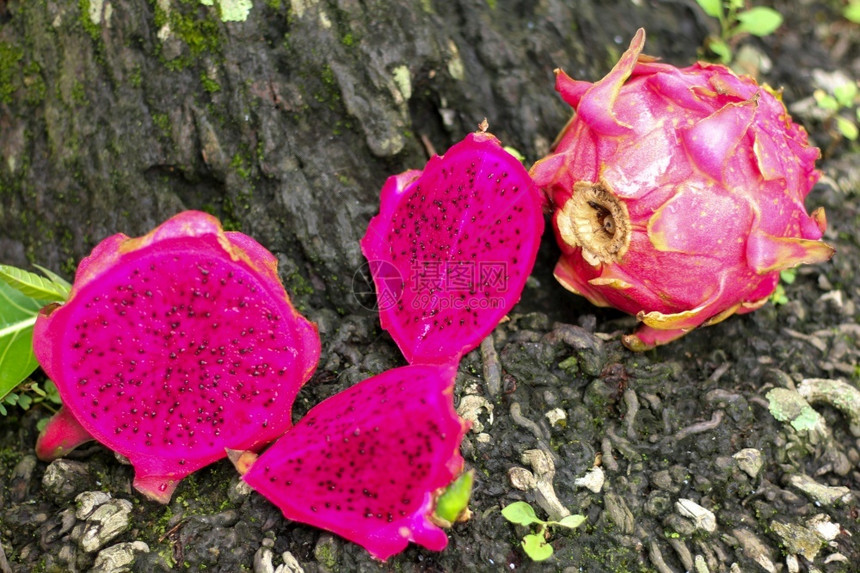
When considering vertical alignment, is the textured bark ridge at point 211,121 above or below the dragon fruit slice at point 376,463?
above

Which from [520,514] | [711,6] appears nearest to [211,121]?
[520,514]

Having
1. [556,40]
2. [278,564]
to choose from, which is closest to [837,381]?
[556,40]

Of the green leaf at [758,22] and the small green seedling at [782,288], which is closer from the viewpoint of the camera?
the small green seedling at [782,288]

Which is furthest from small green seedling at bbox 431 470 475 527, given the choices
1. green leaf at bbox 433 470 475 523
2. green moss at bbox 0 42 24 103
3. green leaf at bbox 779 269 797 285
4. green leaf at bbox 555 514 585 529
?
green moss at bbox 0 42 24 103

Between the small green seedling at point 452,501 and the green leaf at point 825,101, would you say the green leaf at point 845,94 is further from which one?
the small green seedling at point 452,501

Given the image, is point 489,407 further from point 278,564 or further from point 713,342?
point 713,342

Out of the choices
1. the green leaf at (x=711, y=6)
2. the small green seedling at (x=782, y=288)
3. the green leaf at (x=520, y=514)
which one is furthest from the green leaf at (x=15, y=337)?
the green leaf at (x=711, y=6)
